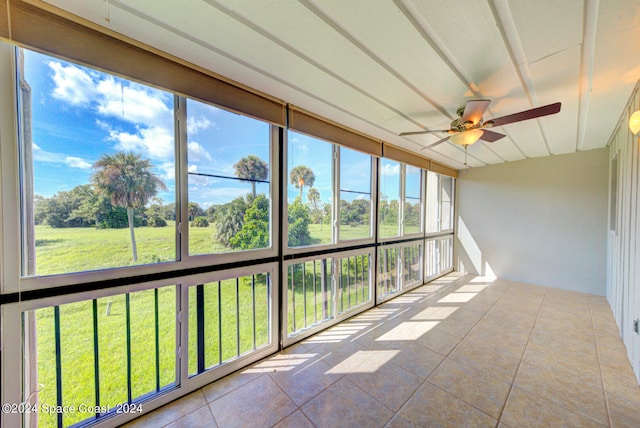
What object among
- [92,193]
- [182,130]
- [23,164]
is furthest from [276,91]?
[23,164]

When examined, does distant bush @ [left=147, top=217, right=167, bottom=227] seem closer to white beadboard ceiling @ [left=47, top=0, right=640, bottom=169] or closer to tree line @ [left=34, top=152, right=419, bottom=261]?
tree line @ [left=34, top=152, right=419, bottom=261]

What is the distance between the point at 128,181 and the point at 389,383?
2.47 m

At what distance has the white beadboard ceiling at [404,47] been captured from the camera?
3.78ft

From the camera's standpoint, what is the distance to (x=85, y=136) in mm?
1352

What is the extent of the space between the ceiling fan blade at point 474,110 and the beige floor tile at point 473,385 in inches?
86.0

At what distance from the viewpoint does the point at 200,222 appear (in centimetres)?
179

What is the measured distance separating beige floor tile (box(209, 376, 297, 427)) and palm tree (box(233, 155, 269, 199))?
1.61 metres

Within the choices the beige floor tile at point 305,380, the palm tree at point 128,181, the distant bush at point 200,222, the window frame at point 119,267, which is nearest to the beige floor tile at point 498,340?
the beige floor tile at point 305,380

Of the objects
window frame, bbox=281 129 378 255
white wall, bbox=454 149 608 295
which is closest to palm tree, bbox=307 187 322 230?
window frame, bbox=281 129 378 255

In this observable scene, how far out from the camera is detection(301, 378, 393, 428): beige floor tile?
149 centimetres

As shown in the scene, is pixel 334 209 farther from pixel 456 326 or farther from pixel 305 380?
pixel 456 326

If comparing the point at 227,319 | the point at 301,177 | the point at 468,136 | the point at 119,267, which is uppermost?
the point at 468,136

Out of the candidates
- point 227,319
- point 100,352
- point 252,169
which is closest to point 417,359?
point 227,319

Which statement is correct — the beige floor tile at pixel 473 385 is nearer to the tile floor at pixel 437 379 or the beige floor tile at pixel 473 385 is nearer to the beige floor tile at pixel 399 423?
the tile floor at pixel 437 379
